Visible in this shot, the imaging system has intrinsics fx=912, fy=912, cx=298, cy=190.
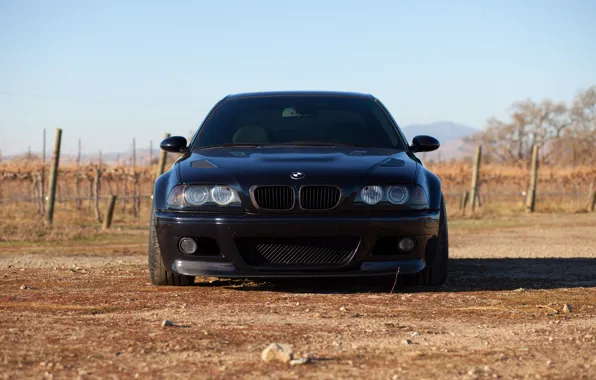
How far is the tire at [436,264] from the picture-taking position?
6477 mm

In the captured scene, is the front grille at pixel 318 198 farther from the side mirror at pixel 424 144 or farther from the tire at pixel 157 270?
the side mirror at pixel 424 144

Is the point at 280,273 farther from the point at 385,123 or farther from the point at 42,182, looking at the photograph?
the point at 42,182

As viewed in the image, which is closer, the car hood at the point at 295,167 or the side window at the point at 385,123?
the car hood at the point at 295,167

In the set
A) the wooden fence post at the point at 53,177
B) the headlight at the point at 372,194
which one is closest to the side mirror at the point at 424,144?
the headlight at the point at 372,194

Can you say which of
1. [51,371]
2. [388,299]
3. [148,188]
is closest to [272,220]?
[388,299]

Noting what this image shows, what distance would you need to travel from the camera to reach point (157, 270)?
21.6 feet

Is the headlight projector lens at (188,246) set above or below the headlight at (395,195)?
below

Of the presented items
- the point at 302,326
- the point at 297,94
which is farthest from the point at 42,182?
the point at 302,326

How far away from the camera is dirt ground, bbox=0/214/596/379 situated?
3.69 m

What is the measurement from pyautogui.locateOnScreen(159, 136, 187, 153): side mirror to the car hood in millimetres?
612

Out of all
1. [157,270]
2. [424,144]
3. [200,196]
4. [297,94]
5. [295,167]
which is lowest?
[157,270]

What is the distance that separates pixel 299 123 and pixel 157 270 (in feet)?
5.94

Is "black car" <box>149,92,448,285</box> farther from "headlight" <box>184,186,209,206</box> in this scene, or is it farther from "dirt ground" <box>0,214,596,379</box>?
"dirt ground" <box>0,214,596,379</box>

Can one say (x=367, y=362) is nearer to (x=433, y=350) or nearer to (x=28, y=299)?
(x=433, y=350)
